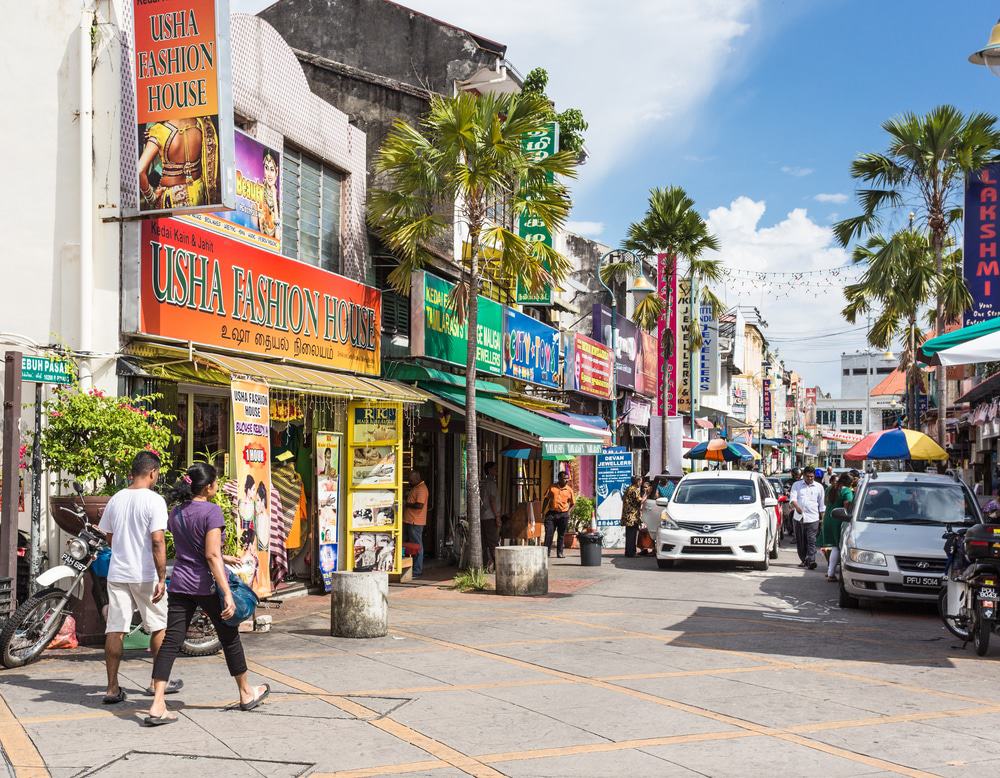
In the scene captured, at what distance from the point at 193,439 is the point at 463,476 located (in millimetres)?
9674

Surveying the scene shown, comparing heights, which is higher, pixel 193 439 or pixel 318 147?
pixel 318 147

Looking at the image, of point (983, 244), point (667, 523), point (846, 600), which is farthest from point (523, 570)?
point (983, 244)

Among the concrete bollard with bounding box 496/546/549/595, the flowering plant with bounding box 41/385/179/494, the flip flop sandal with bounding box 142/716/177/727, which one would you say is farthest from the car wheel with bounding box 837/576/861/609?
the flip flop sandal with bounding box 142/716/177/727

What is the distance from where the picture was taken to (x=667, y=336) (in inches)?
1432

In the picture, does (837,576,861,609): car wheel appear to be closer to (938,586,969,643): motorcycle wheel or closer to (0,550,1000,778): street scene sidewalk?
(0,550,1000,778): street scene sidewalk

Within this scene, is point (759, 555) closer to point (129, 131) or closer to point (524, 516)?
point (524, 516)

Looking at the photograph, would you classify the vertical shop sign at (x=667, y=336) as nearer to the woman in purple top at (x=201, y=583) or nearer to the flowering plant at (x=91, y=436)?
the flowering plant at (x=91, y=436)

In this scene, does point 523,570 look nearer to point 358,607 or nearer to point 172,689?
point 358,607

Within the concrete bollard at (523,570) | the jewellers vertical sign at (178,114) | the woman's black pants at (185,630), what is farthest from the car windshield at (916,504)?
the woman's black pants at (185,630)

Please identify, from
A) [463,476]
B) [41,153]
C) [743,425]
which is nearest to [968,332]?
[41,153]

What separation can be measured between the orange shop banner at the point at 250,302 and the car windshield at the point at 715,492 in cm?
686

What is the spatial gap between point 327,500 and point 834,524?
881 cm

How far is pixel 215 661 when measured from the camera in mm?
9688

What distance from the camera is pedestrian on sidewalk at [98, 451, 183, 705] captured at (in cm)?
763
